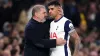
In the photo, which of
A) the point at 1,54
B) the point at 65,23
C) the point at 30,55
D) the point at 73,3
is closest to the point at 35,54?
the point at 30,55

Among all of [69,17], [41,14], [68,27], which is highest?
[69,17]

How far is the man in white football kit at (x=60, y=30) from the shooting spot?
34.3 ft

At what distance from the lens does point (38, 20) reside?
34.2ft

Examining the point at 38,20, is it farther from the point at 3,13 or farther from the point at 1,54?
the point at 3,13

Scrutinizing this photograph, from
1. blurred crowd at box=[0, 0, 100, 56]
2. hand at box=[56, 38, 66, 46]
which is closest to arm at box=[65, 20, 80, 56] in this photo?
hand at box=[56, 38, 66, 46]

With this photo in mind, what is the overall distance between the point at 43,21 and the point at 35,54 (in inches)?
24.1

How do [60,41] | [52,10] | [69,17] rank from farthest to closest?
[69,17] → [52,10] → [60,41]

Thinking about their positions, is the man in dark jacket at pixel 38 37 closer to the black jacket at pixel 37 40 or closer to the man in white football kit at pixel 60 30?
the black jacket at pixel 37 40

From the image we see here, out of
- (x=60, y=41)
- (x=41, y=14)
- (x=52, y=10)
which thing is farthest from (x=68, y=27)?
(x=41, y=14)

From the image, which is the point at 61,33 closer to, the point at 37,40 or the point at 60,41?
the point at 60,41

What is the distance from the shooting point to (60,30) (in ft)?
34.4

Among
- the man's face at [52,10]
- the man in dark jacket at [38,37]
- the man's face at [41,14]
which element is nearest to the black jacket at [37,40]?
the man in dark jacket at [38,37]

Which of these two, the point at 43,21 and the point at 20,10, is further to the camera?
the point at 20,10

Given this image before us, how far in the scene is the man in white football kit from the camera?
10.4 m
